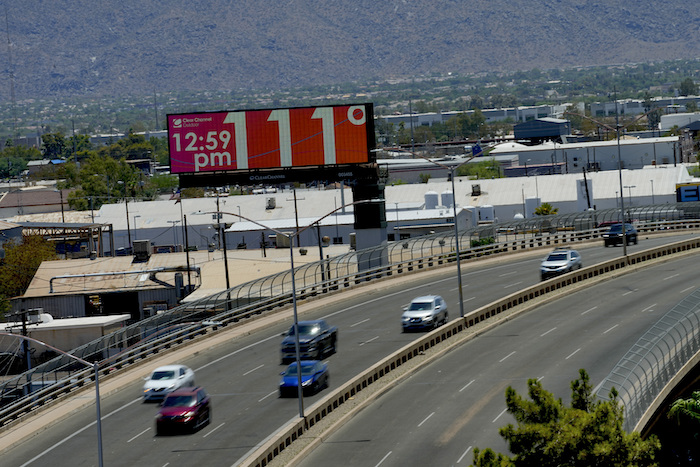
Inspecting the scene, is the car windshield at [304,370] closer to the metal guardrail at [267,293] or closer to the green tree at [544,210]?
the metal guardrail at [267,293]

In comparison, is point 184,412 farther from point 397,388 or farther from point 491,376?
point 491,376

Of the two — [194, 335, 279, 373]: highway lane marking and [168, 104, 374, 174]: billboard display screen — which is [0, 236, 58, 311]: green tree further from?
[194, 335, 279, 373]: highway lane marking

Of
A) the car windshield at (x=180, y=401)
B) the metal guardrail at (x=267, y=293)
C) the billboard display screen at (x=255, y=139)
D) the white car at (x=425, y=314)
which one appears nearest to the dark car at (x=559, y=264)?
the metal guardrail at (x=267, y=293)

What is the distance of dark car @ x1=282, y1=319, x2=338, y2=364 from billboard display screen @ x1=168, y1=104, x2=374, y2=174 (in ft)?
91.9

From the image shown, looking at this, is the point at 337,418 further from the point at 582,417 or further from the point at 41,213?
the point at 41,213

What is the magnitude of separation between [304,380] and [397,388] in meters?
3.67

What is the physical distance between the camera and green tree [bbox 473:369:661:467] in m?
28.6

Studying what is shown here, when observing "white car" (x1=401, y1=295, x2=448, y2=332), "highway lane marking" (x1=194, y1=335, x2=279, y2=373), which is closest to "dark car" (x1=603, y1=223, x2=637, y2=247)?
"white car" (x1=401, y1=295, x2=448, y2=332)

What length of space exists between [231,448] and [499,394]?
1012 centimetres

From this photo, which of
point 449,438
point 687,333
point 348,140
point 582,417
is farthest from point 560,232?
point 582,417

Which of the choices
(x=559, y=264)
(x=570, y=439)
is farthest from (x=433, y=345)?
(x=570, y=439)

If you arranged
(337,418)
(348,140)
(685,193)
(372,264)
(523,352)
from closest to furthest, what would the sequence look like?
(337,418), (523,352), (372,264), (348,140), (685,193)

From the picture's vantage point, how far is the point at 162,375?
46.8m

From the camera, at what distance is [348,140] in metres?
78.1
